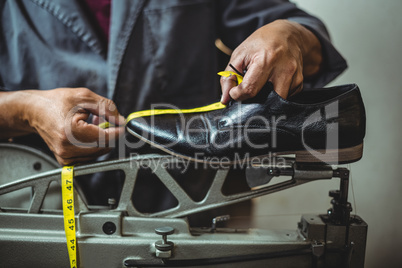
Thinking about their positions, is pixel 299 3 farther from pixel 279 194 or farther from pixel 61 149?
pixel 61 149

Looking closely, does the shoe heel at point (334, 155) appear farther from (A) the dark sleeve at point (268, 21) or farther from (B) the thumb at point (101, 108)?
(B) the thumb at point (101, 108)

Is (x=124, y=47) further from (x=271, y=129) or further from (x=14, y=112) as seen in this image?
(x=271, y=129)

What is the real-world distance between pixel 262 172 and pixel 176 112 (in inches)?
9.4

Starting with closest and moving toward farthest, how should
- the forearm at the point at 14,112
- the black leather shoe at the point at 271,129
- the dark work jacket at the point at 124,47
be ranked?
the black leather shoe at the point at 271,129 < the forearm at the point at 14,112 < the dark work jacket at the point at 124,47

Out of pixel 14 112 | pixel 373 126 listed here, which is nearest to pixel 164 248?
pixel 14 112

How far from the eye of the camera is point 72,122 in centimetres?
63

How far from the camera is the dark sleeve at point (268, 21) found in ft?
2.67

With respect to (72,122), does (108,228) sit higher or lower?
lower

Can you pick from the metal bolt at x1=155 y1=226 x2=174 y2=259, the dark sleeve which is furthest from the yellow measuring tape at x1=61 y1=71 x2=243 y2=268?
the dark sleeve

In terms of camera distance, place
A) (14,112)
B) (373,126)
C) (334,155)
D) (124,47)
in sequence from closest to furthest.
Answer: (334,155), (14,112), (124,47), (373,126)

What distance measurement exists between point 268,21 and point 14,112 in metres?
0.72

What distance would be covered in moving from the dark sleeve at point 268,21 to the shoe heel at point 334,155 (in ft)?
1.01

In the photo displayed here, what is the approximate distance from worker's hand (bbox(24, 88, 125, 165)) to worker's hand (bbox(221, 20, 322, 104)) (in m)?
0.27

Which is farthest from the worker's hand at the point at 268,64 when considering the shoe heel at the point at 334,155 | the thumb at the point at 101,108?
the thumb at the point at 101,108
